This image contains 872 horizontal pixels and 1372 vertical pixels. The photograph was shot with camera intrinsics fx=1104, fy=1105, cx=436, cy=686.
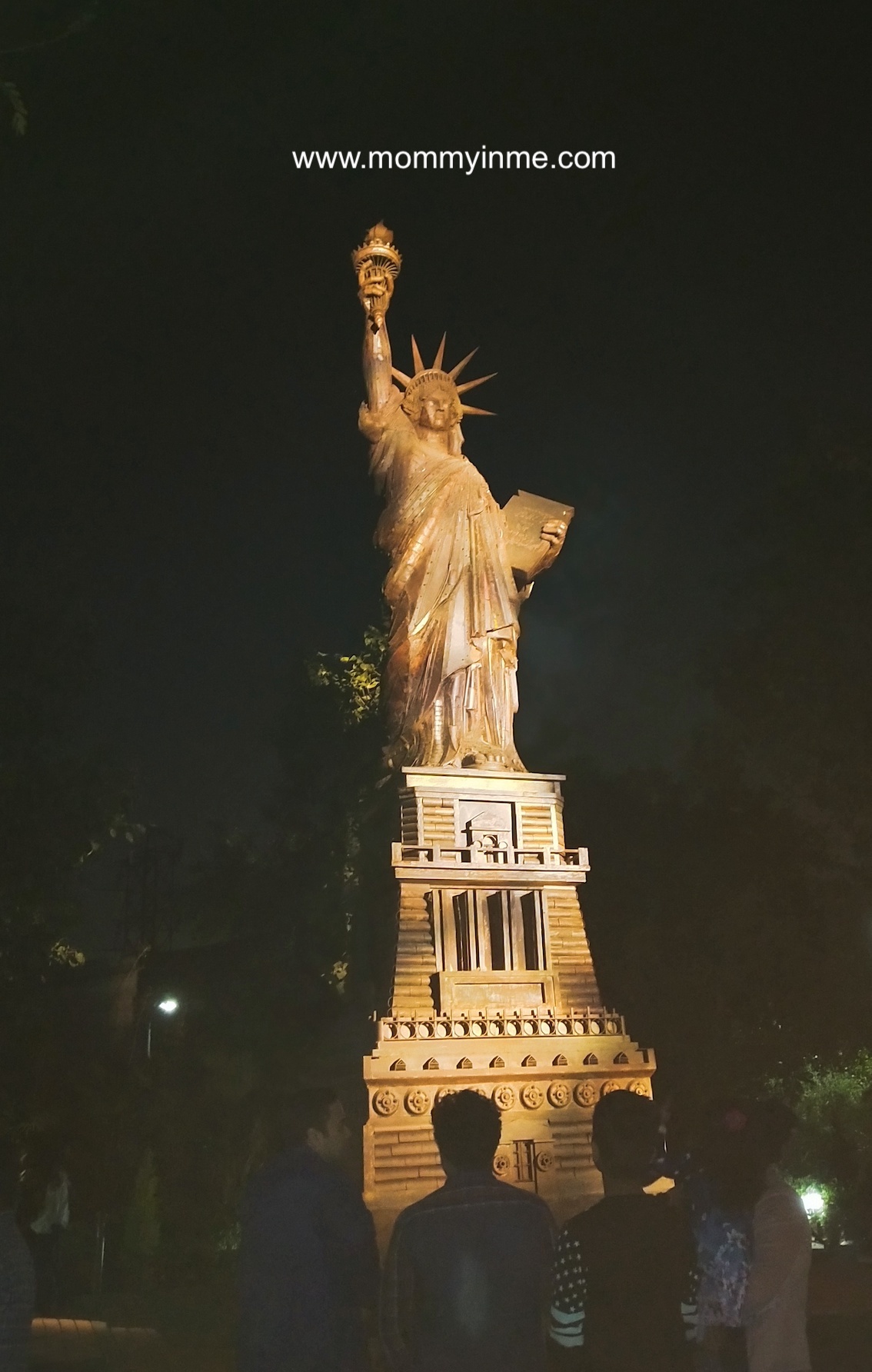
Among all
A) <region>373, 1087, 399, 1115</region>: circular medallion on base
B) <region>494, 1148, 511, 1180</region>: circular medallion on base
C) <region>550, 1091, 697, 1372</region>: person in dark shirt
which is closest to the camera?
<region>550, 1091, 697, 1372</region>: person in dark shirt

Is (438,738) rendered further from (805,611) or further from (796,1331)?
(796,1331)

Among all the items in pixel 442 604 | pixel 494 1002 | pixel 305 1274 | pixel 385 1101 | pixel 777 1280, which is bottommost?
pixel 777 1280

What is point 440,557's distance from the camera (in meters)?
17.7

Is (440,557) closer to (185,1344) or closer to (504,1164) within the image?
(504,1164)

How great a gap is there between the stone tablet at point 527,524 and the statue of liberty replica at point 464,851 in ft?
0.11

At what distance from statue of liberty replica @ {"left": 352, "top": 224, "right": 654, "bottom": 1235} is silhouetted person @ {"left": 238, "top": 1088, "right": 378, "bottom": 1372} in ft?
30.1

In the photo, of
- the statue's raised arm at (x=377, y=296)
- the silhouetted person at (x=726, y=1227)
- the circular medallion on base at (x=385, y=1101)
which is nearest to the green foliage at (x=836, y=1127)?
the circular medallion on base at (x=385, y=1101)

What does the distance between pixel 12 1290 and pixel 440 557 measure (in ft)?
46.9

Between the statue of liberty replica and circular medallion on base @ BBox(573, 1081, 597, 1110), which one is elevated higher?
the statue of liberty replica

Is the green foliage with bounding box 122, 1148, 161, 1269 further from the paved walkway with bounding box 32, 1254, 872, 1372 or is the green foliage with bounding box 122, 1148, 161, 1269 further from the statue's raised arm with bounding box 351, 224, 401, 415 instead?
the statue's raised arm with bounding box 351, 224, 401, 415

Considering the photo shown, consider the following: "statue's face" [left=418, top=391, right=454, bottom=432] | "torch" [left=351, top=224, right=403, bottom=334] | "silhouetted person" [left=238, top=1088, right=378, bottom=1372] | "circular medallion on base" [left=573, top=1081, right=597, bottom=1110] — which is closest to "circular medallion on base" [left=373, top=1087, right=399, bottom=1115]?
"circular medallion on base" [left=573, top=1081, right=597, bottom=1110]

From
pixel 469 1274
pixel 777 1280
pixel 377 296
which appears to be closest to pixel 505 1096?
pixel 777 1280

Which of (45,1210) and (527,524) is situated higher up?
(527,524)

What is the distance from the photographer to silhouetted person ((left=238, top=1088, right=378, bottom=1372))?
3.91m
